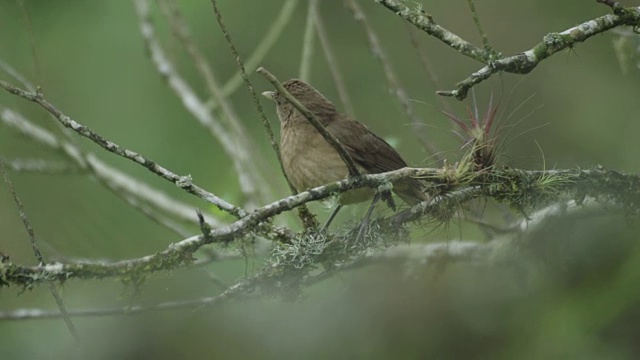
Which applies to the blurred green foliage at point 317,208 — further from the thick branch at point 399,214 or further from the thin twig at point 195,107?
the thin twig at point 195,107

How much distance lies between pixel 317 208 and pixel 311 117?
12.5 ft

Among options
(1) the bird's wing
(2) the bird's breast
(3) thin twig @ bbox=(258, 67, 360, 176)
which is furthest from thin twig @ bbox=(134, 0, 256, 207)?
(3) thin twig @ bbox=(258, 67, 360, 176)

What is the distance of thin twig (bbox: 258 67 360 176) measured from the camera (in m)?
3.66

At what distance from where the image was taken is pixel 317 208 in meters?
7.54

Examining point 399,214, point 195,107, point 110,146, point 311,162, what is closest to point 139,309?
point 110,146

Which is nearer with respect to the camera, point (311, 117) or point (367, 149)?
point (311, 117)

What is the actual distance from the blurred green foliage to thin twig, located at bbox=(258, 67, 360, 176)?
0.45 meters

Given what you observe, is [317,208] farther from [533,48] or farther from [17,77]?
[533,48]

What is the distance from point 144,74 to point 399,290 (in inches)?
240

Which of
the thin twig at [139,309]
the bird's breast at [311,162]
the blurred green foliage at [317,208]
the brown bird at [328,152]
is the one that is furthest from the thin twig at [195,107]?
the thin twig at [139,309]

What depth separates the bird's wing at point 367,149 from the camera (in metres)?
5.85

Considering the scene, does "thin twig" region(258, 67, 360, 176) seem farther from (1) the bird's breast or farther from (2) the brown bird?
(1) the bird's breast

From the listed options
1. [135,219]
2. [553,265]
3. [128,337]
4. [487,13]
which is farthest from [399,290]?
[487,13]

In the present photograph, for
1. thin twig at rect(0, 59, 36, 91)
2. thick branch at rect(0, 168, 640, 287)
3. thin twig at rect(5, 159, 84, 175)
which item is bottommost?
thick branch at rect(0, 168, 640, 287)
